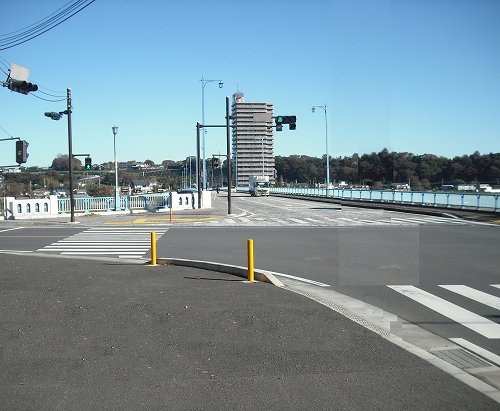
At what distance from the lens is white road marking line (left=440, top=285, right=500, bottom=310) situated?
9.58m

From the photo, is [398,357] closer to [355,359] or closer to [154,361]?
[355,359]

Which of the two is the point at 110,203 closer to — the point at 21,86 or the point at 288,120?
the point at 288,120

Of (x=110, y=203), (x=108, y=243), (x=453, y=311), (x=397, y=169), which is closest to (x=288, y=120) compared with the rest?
(x=108, y=243)

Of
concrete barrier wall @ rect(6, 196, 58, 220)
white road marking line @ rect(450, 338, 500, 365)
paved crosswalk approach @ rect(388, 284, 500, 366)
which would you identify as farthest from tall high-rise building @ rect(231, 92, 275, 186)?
white road marking line @ rect(450, 338, 500, 365)

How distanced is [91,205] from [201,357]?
3432 centimetres

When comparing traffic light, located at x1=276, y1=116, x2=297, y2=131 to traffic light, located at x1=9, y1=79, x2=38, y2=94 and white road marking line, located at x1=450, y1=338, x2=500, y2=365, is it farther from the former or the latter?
white road marking line, located at x1=450, y1=338, x2=500, y2=365

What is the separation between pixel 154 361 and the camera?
6.13 meters

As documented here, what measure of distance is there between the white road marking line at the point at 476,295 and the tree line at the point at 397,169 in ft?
8.37

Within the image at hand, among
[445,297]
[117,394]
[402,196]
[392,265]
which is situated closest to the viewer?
[117,394]

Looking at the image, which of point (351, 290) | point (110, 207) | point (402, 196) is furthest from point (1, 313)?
point (402, 196)

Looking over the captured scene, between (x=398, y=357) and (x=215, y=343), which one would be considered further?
(x=215, y=343)

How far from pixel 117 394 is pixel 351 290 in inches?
262

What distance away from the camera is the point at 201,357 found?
6.28 m

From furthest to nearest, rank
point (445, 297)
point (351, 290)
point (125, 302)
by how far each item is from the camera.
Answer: point (351, 290) < point (445, 297) < point (125, 302)
